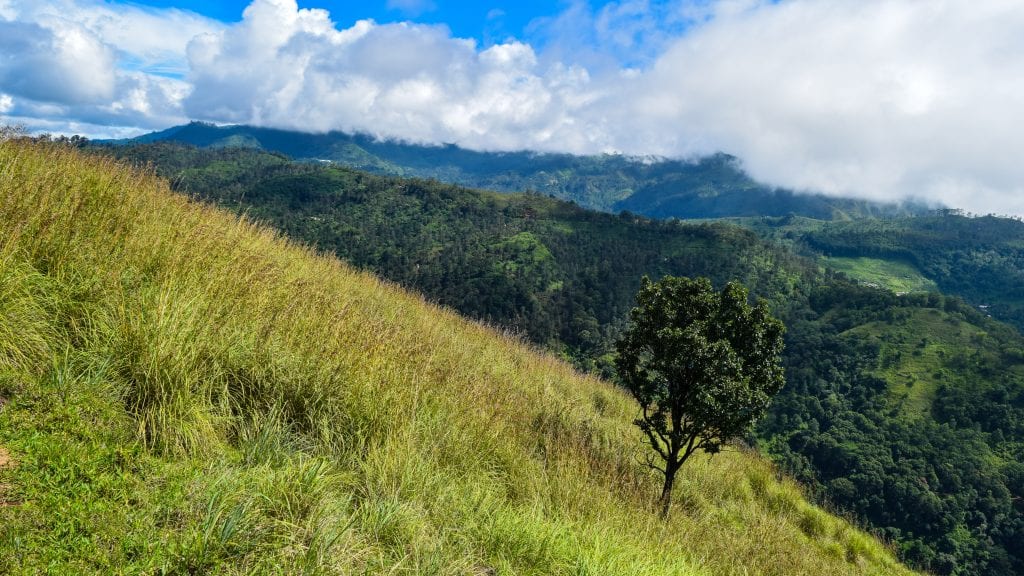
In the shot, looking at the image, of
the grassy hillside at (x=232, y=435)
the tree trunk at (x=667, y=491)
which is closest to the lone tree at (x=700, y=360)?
the tree trunk at (x=667, y=491)

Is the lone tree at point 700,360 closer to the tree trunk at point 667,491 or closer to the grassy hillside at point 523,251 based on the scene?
the tree trunk at point 667,491

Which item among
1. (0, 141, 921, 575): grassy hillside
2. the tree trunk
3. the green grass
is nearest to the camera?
Answer: (0, 141, 921, 575): grassy hillside

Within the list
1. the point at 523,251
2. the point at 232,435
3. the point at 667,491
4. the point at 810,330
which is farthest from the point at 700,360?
the point at 523,251

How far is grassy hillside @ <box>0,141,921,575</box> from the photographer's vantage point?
8.78ft

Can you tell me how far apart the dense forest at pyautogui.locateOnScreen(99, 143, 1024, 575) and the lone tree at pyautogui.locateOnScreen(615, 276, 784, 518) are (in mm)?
9253

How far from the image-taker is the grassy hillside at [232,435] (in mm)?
2676

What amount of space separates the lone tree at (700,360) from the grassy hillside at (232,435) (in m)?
2.01

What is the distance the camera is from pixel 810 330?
12375 centimetres

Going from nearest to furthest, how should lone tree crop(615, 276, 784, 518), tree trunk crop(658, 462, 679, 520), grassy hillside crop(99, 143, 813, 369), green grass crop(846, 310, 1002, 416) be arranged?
tree trunk crop(658, 462, 679, 520) → lone tree crop(615, 276, 784, 518) → green grass crop(846, 310, 1002, 416) → grassy hillside crop(99, 143, 813, 369)

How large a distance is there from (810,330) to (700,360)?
451 feet

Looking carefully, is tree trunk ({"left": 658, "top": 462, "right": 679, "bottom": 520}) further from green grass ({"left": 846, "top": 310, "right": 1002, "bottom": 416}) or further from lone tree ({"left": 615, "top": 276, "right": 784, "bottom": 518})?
green grass ({"left": 846, "top": 310, "right": 1002, "bottom": 416})

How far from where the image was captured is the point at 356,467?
4.18 m

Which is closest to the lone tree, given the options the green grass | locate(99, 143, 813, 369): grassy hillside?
locate(99, 143, 813, 369): grassy hillside

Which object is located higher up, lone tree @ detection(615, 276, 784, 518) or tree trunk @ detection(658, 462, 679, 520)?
lone tree @ detection(615, 276, 784, 518)
